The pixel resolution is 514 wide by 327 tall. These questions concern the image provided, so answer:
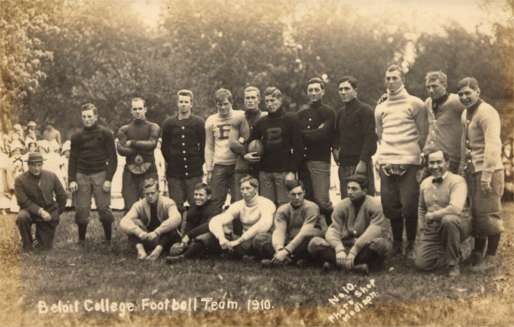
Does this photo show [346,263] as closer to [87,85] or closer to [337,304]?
[337,304]

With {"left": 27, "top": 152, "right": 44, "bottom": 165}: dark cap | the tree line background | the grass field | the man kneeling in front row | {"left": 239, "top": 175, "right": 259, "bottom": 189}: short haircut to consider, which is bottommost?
the grass field

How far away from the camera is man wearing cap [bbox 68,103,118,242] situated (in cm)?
692

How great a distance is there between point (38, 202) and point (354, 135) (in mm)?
3459

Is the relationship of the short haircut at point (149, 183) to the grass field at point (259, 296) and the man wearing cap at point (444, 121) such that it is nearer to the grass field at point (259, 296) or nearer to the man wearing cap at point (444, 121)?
the grass field at point (259, 296)

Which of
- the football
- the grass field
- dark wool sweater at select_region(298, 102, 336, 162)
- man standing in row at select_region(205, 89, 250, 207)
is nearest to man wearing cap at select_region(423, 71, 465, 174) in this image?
dark wool sweater at select_region(298, 102, 336, 162)

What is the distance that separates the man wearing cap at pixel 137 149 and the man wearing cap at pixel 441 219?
3.03m

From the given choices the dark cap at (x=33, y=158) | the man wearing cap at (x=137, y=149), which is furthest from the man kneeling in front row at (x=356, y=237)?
the dark cap at (x=33, y=158)

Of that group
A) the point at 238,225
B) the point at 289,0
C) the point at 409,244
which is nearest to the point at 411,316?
the point at 409,244

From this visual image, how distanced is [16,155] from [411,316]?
195 inches

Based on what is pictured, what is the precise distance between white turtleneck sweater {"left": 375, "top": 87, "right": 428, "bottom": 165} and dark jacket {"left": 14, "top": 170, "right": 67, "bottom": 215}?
3577 millimetres

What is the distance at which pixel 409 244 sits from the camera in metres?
6.20

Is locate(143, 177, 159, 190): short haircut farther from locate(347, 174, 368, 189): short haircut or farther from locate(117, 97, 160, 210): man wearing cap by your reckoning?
locate(347, 174, 368, 189): short haircut

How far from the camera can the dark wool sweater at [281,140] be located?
20.9 feet

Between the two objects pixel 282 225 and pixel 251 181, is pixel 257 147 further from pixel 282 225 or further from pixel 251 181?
pixel 282 225
